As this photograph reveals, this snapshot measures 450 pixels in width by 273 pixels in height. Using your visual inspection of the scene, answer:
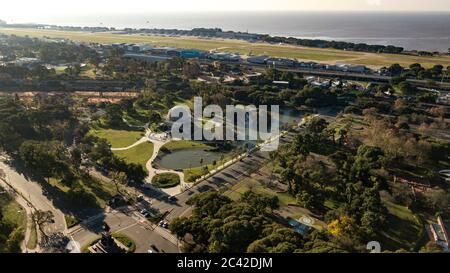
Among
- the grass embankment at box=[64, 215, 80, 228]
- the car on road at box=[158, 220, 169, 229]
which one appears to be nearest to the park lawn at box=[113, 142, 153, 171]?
the grass embankment at box=[64, 215, 80, 228]

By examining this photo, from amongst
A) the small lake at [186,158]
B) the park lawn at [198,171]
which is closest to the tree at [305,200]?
the park lawn at [198,171]

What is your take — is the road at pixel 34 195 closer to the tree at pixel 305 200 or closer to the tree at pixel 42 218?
the tree at pixel 42 218

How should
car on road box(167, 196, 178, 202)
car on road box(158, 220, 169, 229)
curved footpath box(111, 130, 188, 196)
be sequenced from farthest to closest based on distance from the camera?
curved footpath box(111, 130, 188, 196) < car on road box(167, 196, 178, 202) < car on road box(158, 220, 169, 229)

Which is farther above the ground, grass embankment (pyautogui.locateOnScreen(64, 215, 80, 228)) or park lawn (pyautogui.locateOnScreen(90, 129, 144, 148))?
park lawn (pyautogui.locateOnScreen(90, 129, 144, 148))

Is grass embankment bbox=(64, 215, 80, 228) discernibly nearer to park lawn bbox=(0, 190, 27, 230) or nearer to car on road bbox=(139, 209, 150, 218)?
park lawn bbox=(0, 190, 27, 230)
